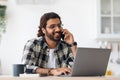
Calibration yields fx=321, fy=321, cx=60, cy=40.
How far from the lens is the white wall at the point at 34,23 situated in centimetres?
393

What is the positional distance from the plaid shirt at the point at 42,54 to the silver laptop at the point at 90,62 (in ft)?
2.03

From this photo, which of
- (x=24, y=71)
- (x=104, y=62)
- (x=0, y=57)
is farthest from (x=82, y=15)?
(x=104, y=62)

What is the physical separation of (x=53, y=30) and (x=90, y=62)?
81 centimetres

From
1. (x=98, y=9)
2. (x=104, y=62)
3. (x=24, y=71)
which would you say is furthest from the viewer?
(x=98, y=9)

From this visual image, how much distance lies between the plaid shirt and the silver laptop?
0.62 meters

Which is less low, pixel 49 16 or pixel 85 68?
pixel 49 16

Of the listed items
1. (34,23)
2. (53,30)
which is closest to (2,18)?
(34,23)

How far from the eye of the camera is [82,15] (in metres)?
3.99

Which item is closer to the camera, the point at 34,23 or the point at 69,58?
the point at 69,58

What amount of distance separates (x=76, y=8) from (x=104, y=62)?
2.14m

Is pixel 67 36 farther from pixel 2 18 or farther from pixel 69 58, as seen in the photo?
pixel 2 18

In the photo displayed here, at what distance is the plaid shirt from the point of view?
2484 millimetres

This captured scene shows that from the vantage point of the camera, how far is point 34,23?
3.96 m

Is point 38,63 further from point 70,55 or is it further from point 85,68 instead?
point 85,68
